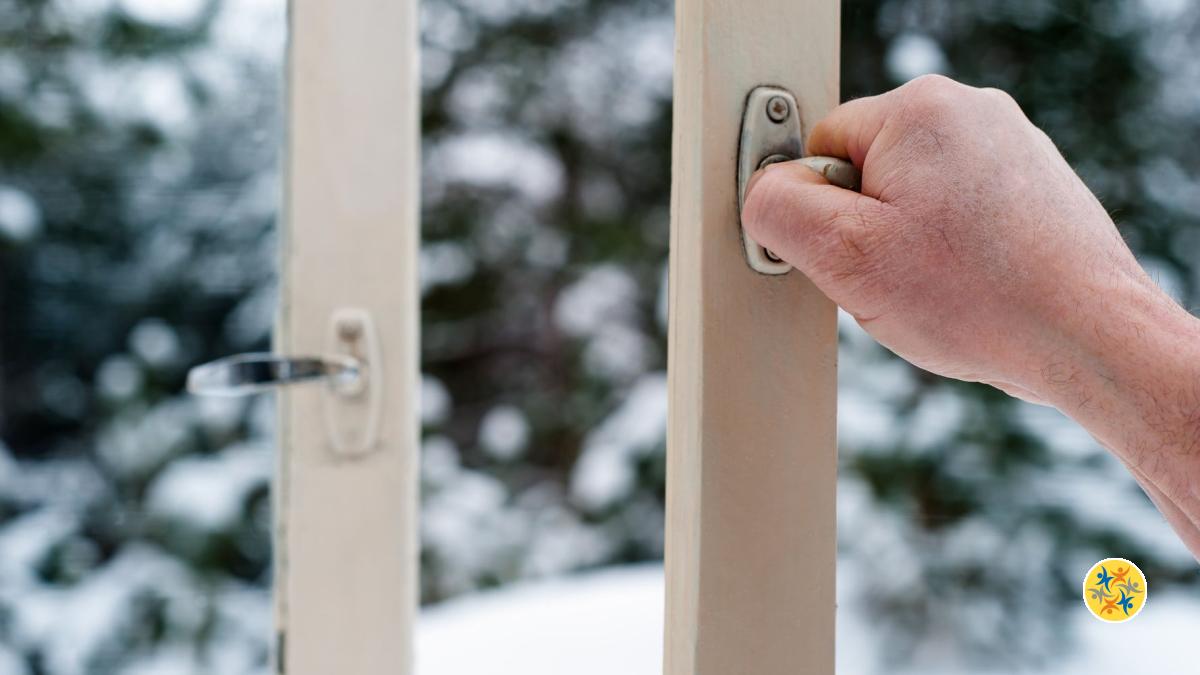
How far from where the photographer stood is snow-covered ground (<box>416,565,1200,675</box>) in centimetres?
96

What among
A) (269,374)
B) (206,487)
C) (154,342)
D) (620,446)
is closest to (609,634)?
(620,446)

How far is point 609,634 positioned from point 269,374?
35.3 inches

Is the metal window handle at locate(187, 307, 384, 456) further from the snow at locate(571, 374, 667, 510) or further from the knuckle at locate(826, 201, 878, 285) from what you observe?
the snow at locate(571, 374, 667, 510)

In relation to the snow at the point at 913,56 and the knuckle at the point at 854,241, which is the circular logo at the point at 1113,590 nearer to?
the knuckle at the point at 854,241

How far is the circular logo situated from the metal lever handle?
19.6 inches

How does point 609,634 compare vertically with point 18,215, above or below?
below

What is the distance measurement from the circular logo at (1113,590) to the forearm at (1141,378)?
0.68ft

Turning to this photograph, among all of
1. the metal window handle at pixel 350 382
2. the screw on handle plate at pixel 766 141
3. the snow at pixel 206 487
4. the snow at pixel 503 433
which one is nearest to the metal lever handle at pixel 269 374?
the metal window handle at pixel 350 382

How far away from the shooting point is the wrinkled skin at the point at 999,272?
31cm

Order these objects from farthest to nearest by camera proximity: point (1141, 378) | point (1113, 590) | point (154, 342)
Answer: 1. point (154, 342)
2. point (1113, 590)
3. point (1141, 378)

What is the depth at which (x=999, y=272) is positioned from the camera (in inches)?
12.4

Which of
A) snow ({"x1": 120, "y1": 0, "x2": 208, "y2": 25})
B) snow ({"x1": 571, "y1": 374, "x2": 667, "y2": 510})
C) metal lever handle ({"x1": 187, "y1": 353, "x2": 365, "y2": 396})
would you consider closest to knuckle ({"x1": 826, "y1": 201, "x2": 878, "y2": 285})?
metal lever handle ({"x1": 187, "y1": 353, "x2": 365, "y2": 396})

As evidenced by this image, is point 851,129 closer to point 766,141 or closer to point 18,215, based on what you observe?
point 766,141

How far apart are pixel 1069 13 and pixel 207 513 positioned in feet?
4.00
